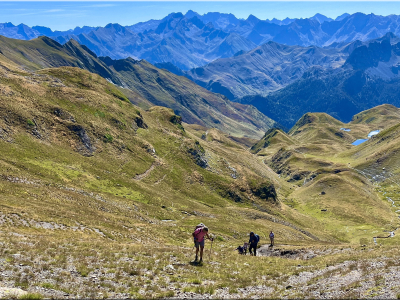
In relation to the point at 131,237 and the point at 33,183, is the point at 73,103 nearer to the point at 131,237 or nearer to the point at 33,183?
the point at 33,183

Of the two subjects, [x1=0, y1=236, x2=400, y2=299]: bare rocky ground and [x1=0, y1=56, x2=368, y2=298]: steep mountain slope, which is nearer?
[x1=0, y1=236, x2=400, y2=299]: bare rocky ground

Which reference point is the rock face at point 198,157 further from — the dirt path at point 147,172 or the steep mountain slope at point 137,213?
the dirt path at point 147,172

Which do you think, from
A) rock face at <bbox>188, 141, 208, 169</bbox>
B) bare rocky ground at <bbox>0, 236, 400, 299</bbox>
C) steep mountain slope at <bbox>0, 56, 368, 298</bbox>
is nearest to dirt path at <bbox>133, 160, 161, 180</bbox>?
steep mountain slope at <bbox>0, 56, 368, 298</bbox>

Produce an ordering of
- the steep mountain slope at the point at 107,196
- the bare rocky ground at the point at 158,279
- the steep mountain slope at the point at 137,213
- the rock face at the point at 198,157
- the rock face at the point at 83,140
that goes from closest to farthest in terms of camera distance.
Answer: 1. the bare rocky ground at the point at 158,279
2. the steep mountain slope at the point at 137,213
3. the steep mountain slope at the point at 107,196
4. the rock face at the point at 83,140
5. the rock face at the point at 198,157

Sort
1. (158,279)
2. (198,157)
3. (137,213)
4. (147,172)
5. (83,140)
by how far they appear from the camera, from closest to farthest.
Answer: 1. (158,279)
2. (137,213)
3. (83,140)
4. (147,172)
5. (198,157)

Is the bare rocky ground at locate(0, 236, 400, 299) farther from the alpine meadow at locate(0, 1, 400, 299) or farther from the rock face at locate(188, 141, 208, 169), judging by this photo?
the rock face at locate(188, 141, 208, 169)

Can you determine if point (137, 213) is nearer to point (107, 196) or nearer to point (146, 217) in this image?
point (146, 217)

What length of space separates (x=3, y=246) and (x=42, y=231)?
9210 mm

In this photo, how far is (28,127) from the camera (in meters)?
78.2

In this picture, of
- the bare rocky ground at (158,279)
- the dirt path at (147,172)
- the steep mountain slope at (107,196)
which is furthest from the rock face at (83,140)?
the bare rocky ground at (158,279)

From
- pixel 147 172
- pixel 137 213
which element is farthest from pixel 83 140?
pixel 137 213

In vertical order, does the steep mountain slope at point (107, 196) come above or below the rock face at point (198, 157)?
below

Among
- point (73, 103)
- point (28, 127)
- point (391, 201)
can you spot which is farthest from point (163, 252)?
point (391, 201)

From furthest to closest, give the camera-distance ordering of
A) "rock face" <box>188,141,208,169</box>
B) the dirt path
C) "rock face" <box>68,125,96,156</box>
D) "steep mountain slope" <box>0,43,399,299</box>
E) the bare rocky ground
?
"rock face" <box>188,141,208,169</box> → the dirt path → "rock face" <box>68,125,96,156</box> → "steep mountain slope" <box>0,43,399,299</box> → the bare rocky ground
